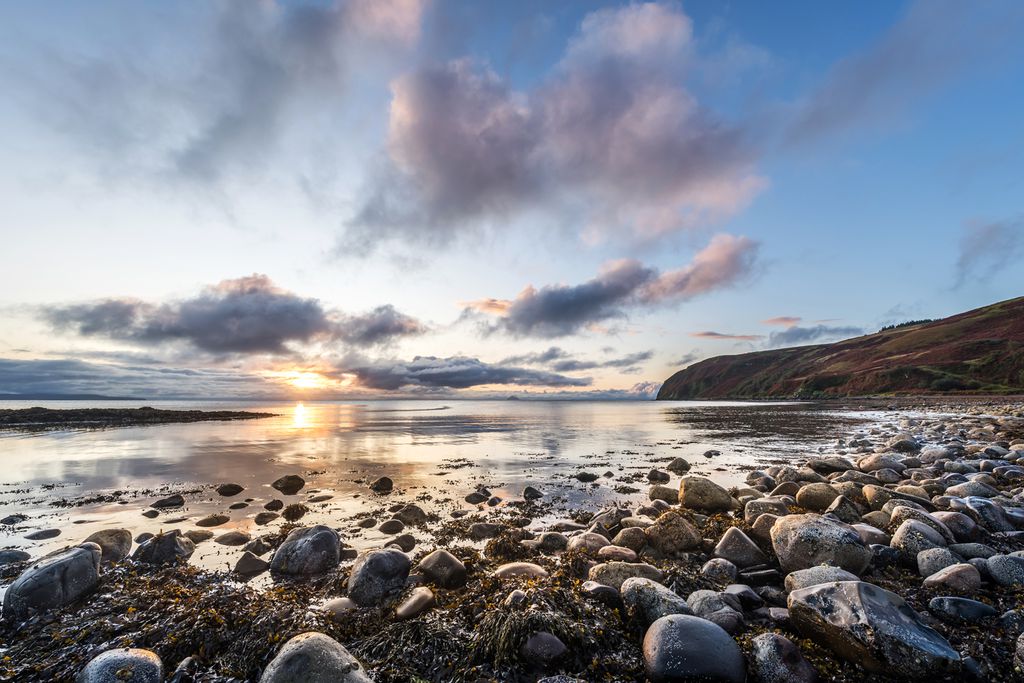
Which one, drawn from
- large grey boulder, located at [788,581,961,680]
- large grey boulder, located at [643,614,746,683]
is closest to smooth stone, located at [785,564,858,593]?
large grey boulder, located at [788,581,961,680]

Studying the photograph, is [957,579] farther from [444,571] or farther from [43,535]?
[43,535]

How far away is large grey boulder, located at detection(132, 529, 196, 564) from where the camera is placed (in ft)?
24.8

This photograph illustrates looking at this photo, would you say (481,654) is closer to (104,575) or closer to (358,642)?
(358,642)

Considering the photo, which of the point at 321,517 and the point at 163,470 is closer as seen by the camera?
the point at 321,517

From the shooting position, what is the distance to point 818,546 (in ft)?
21.7

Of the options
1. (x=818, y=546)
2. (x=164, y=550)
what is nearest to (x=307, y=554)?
(x=164, y=550)

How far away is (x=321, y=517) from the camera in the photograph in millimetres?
10781

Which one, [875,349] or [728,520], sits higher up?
[875,349]

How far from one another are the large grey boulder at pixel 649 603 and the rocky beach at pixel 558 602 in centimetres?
2

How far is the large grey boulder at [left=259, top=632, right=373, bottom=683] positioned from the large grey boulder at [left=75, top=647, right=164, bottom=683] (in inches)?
44.2

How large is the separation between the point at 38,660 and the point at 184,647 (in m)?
1.49

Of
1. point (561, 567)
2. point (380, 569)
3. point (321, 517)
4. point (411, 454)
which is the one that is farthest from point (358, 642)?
point (411, 454)

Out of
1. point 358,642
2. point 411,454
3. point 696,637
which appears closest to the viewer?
point 696,637

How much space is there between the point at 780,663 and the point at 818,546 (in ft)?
10.6
